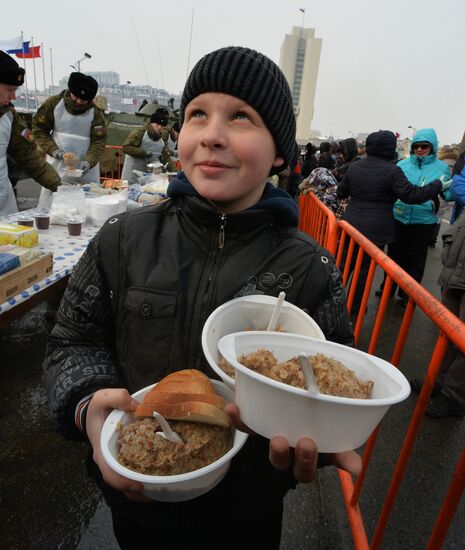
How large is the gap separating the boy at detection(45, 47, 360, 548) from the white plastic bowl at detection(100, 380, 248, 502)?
7.1 inches

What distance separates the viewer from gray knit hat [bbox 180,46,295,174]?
3.88 feet

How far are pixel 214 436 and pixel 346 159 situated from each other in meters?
6.90

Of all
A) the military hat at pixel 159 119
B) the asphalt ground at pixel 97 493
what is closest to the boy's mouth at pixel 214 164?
the asphalt ground at pixel 97 493

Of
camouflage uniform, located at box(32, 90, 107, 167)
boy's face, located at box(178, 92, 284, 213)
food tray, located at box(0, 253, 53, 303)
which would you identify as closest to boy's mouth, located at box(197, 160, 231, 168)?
boy's face, located at box(178, 92, 284, 213)

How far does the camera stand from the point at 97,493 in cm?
226

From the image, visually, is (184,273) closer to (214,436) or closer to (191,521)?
(214,436)

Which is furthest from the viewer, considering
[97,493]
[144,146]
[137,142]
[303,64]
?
[303,64]

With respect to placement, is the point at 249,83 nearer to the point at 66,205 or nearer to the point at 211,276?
the point at 211,276

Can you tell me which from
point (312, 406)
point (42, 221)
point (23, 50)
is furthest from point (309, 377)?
point (23, 50)

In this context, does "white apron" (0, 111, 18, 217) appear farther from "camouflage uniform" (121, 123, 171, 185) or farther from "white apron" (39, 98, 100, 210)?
"camouflage uniform" (121, 123, 171, 185)

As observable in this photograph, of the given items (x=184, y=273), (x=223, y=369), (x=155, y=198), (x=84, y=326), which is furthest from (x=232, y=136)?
(x=155, y=198)

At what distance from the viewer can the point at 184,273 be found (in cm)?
125

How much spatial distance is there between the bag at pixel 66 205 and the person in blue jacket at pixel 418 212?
3929 millimetres

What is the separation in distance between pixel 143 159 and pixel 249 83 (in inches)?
256
